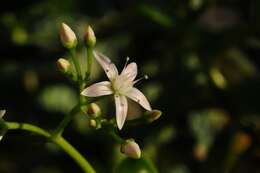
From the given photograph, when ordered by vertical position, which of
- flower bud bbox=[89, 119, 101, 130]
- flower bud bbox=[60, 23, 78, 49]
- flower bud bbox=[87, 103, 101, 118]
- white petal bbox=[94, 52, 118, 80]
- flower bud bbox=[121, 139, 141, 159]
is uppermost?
flower bud bbox=[60, 23, 78, 49]

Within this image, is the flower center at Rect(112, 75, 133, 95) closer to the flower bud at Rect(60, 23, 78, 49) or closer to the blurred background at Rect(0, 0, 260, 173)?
the flower bud at Rect(60, 23, 78, 49)

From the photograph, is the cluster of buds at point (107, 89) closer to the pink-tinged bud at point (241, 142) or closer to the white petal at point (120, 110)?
the white petal at point (120, 110)

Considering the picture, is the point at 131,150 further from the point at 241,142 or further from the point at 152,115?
the point at 241,142

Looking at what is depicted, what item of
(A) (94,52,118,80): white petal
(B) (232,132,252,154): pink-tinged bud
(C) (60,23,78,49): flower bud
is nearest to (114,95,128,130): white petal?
(A) (94,52,118,80): white petal

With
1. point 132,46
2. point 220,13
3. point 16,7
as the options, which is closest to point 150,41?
point 132,46

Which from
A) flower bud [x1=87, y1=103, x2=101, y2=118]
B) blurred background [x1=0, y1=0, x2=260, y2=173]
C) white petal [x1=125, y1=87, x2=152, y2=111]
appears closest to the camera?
flower bud [x1=87, y1=103, x2=101, y2=118]

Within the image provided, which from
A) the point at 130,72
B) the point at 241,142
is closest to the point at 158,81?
the point at 241,142

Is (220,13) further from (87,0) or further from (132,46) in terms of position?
(87,0)
